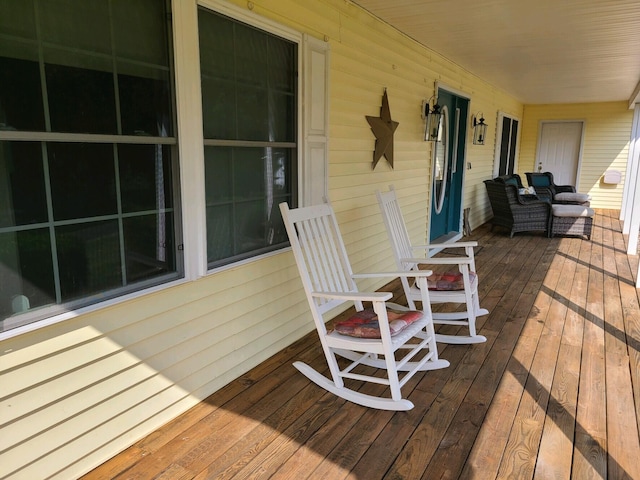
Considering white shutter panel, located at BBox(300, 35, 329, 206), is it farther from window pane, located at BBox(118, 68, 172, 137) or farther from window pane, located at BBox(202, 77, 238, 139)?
window pane, located at BBox(118, 68, 172, 137)

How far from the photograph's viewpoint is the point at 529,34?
13.7 ft

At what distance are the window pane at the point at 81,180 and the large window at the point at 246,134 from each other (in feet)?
1.83

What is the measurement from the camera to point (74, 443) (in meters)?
1.83

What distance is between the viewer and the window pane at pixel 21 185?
1562 millimetres

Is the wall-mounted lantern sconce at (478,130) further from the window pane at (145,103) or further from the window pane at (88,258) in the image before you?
the window pane at (88,258)

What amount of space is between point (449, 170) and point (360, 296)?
4568mm

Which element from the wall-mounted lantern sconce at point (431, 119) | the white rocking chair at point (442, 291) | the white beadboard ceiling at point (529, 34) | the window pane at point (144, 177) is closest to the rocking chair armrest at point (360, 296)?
the white rocking chair at point (442, 291)

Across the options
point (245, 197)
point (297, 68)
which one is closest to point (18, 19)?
point (245, 197)

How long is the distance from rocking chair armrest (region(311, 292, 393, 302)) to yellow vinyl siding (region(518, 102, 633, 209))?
33.4 ft

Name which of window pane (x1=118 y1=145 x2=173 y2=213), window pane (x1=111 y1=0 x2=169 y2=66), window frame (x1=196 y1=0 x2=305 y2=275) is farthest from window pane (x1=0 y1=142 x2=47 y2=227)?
window frame (x1=196 y1=0 x2=305 y2=275)

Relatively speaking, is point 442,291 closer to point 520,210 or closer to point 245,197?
point 245,197

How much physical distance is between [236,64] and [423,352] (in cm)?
214

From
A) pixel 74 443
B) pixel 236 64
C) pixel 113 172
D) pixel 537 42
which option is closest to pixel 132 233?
pixel 113 172

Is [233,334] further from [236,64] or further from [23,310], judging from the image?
[236,64]
